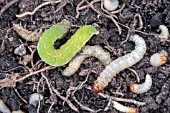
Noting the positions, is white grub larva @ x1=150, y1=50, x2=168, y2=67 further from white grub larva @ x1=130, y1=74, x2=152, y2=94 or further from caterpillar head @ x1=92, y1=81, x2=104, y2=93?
caterpillar head @ x1=92, y1=81, x2=104, y2=93

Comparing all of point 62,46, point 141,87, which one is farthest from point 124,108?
A: point 62,46

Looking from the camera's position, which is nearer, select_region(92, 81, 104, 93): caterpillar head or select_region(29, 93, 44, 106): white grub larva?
select_region(92, 81, 104, 93): caterpillar head

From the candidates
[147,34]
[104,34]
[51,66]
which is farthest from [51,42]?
[147,34]

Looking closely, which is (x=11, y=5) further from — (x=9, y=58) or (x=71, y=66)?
(x=71, y=66)

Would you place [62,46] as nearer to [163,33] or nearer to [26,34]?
[26,34]

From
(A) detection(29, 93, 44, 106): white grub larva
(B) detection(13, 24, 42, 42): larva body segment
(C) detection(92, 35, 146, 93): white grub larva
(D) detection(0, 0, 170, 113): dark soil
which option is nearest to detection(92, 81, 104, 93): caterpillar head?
(C) detection(92, 35, 146, 93): white grub larva
